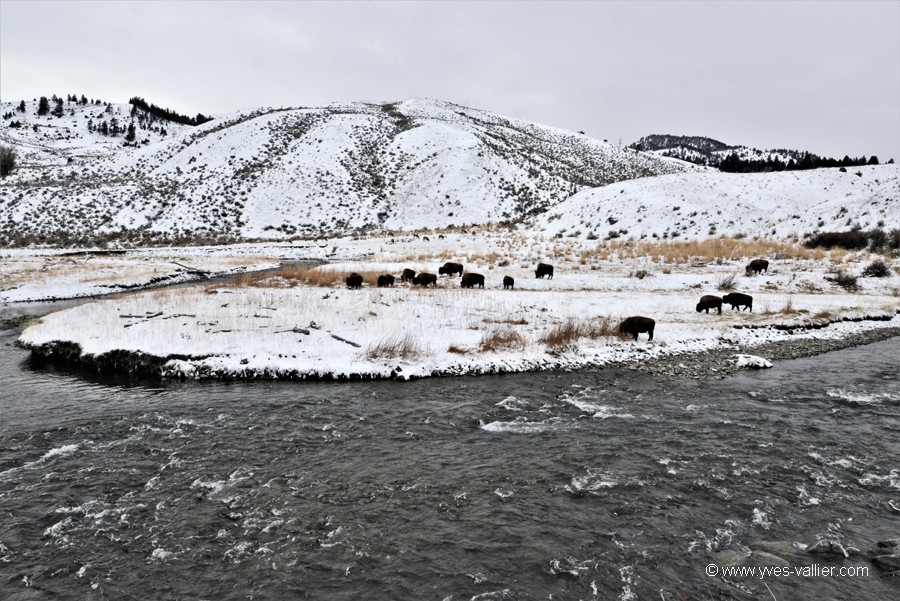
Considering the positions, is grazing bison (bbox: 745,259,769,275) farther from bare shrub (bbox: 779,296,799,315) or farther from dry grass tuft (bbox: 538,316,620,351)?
dry grass tuft (bbox: 538,316,620,351)

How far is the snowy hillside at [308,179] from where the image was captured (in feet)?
203

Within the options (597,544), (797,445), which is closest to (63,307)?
(597,544)

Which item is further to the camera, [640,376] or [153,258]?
[153,258]

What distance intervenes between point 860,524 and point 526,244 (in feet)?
118

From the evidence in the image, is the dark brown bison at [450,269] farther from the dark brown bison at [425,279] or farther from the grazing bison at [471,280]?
the grazing bison at [471,280]

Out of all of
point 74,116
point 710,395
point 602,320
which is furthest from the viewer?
point 74,116

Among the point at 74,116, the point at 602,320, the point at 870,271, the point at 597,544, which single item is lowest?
the point at 597,544

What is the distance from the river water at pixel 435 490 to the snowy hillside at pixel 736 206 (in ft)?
119

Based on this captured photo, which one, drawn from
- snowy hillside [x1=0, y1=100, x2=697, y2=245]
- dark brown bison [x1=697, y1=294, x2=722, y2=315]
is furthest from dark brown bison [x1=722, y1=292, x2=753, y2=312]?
snowy hillside [x1=0, y1=100, x2=697, y2=245]

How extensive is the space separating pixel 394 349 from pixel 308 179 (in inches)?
2563

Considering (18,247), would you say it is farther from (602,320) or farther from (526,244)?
(602,320)

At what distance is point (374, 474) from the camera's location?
8281 millimetres

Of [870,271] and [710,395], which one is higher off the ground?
[870,271]

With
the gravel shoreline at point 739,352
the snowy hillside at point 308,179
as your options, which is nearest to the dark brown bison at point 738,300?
the gravel shoreline at point 739,352
